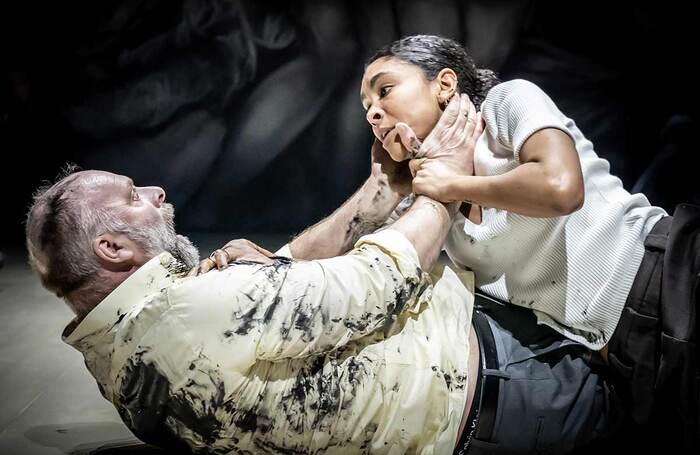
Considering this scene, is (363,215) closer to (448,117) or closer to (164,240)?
(448,117)

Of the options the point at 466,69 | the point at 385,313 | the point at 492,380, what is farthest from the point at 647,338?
the point at 466,69

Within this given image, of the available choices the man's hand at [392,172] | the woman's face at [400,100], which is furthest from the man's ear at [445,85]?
the man's hand at [392,172]

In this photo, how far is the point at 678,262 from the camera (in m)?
1.41

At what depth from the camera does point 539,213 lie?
139cm

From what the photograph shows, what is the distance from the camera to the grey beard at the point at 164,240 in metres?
1.47

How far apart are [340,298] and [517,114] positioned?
621mm

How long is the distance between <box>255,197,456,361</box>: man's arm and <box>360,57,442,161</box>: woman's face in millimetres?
447

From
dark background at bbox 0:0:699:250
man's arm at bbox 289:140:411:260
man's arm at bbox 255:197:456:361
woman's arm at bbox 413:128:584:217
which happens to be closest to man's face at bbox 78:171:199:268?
man's arm at bbox 255:197:456:361

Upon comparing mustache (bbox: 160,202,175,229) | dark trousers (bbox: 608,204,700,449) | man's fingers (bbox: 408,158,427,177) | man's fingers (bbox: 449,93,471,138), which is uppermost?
mustache (bbox: 160,202,175,229)

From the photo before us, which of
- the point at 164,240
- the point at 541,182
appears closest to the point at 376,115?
the point at 541,182

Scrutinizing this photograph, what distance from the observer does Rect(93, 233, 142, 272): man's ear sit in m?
1.39

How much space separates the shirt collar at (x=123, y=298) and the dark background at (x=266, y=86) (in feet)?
10.9

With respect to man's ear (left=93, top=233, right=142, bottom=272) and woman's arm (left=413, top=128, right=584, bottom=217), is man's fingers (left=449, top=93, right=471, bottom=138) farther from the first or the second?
man's ear (left=93, top=233, right=142, bottom=272)

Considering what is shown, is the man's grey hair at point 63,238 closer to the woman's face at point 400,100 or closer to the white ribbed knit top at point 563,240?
the woman's face at point 400,100
